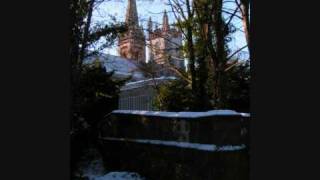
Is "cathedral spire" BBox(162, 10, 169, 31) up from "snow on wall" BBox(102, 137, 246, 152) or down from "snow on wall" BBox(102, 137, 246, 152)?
up

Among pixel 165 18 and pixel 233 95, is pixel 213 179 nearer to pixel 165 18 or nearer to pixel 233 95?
pixel 233 95

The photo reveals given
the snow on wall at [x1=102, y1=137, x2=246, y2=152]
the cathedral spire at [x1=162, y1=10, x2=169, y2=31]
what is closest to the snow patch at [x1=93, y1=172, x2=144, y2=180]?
the snow on wall at [x1=102, y1=137, x2=246, y2=152]

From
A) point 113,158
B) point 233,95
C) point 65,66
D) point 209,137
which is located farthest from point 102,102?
point 65,66

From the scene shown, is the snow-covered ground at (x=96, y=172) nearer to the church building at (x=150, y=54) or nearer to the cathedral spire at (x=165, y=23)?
the church building at (x=150, y=54)

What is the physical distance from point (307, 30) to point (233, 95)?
366 inches

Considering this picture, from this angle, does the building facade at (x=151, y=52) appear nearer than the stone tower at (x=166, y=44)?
Yes

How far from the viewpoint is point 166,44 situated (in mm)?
12945

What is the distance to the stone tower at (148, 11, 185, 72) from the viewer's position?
11.8m

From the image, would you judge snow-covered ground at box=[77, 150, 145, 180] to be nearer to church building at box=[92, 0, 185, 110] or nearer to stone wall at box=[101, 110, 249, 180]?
stone wall at box=[101, 110, 249, 180]

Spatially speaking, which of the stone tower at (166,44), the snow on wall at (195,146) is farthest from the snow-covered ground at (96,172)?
the stone tower at (166,44)

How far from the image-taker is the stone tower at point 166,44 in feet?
38.9

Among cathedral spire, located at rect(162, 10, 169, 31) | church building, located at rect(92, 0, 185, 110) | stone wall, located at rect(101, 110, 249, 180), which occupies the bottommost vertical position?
stone wall, located at rect(101, 110, 249, 180)

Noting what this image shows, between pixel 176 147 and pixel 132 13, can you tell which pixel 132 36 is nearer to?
pixel 132 13

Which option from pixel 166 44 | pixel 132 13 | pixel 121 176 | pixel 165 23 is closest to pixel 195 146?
pixel 121 176
